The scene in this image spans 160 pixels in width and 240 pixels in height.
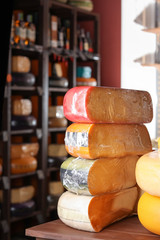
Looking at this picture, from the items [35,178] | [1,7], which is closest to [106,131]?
[1,7]

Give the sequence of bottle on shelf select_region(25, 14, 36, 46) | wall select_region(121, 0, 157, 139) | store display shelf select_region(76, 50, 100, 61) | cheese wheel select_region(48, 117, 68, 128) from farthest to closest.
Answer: wall select_region(121, 0, 157, 139), store display shelf select_region(76, 50, 100, 61), cheese wheel select_region(48, 117, 68, 128), bottle on shelf select_region(25, 14, 36, 46)

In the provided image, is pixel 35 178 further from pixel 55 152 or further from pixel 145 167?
pixel 145 167

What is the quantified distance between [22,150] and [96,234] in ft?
8.98

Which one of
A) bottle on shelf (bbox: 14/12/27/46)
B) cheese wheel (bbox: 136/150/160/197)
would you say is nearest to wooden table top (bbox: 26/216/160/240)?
cheese wheel (bbox: 136/150/160/197)

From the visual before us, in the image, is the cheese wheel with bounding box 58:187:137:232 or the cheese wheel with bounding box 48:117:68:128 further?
the cheese wheel with bounding box 48:117:68:128

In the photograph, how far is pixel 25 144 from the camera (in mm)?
3828

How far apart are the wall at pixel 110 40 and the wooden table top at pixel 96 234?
12.2ft

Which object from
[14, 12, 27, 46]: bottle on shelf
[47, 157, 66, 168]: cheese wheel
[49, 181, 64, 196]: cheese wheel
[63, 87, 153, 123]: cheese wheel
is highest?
[14, 12, 27, 46]: bottle on shelf

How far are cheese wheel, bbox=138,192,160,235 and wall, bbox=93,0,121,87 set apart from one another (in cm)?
377

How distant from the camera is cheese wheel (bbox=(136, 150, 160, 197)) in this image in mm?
1077

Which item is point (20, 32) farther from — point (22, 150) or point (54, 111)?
point (22, 150)

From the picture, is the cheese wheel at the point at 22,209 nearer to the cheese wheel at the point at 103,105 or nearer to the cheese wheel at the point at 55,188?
the cheese wheel at the point at 55,188

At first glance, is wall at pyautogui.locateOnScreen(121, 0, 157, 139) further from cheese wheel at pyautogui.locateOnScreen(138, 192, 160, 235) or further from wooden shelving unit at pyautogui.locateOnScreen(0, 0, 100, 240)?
cheese wheel at pyautogui.locateOnScreen(138, 192, 160, 235)

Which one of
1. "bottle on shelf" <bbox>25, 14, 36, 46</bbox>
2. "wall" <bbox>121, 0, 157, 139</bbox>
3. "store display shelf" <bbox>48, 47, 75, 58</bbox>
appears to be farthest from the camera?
"wall" <bbox>121, 0, 157, 139</bbox>
